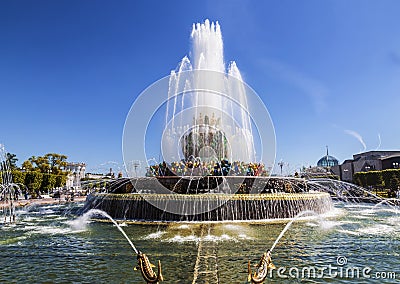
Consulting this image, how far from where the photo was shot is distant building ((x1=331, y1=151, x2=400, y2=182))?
8681 cm

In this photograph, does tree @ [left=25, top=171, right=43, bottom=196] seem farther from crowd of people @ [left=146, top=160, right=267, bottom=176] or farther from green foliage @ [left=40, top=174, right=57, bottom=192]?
crowd of people @ [left=146, top=160, right=267, bottom=176]

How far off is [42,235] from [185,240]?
637cm

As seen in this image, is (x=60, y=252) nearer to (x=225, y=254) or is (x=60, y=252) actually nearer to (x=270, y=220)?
(x=225, y=254)

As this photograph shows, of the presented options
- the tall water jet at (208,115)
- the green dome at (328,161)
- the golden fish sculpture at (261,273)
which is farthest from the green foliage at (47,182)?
the green dome at (328,161)

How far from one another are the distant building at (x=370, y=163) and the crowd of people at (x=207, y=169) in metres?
73.1

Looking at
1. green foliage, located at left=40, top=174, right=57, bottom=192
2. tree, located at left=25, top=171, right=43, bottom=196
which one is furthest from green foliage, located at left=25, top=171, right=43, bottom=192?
green foliage, located at left=40, top=174, right=57, bottom=192

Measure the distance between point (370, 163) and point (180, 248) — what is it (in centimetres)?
9378

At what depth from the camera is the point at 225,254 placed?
10.0m

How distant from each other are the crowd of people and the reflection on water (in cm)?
592

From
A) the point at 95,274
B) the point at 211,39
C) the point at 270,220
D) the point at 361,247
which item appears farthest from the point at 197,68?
the point at 95,274

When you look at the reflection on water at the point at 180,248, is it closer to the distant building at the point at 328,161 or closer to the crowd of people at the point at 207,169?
the crowd of people at the point at 207,169

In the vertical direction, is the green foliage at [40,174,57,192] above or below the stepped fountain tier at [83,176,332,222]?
above

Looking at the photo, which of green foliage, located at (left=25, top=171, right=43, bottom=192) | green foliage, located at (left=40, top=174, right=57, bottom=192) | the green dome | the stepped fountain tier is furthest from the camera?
the green dome

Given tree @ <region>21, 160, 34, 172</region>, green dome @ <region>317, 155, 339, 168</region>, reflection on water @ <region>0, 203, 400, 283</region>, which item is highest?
green dome @ <region>317, 155, 339, 168</region>
